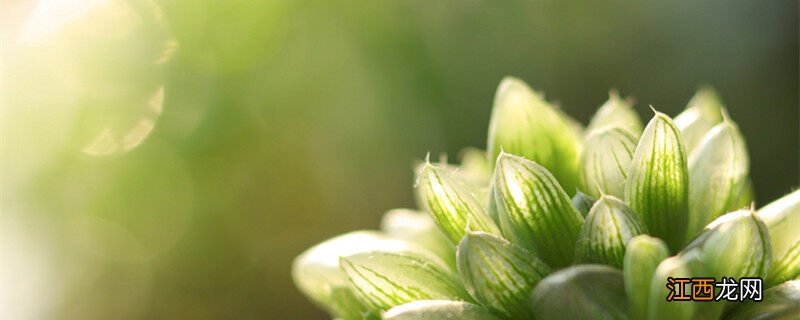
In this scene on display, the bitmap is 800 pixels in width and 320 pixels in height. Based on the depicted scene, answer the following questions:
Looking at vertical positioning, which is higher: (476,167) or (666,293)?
(476,167)

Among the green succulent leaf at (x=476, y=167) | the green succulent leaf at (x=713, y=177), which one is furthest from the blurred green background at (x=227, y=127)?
the green succulent leaf at (x=713, y=177)

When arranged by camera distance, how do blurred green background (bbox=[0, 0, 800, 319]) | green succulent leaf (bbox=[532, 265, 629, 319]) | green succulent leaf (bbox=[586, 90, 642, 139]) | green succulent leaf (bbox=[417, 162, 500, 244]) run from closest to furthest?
green succulent leaf (bbox=[532, 265, 629, 319])
green succulent leaf (bbox=[417, 162, 500, 244])
green succulent leaf (bbox=[586, 90, 642, 139])
blurred green background (bbox=[0, 0, 800, 319])

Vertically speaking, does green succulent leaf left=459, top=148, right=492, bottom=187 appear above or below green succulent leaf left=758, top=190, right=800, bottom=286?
above

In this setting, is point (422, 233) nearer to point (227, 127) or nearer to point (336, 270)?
point (336, 270)

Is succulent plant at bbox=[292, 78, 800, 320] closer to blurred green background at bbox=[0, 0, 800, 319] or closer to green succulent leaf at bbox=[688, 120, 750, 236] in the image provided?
green succulent leaf at bbox=[688, 120, 750, 236]

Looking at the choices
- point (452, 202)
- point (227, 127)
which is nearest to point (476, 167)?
point (452, 202)

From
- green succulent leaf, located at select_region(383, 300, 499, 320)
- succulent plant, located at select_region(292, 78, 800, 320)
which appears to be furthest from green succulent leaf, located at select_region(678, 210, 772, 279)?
green succulent leaf, located at select_region(383, 300, 499, 320)
